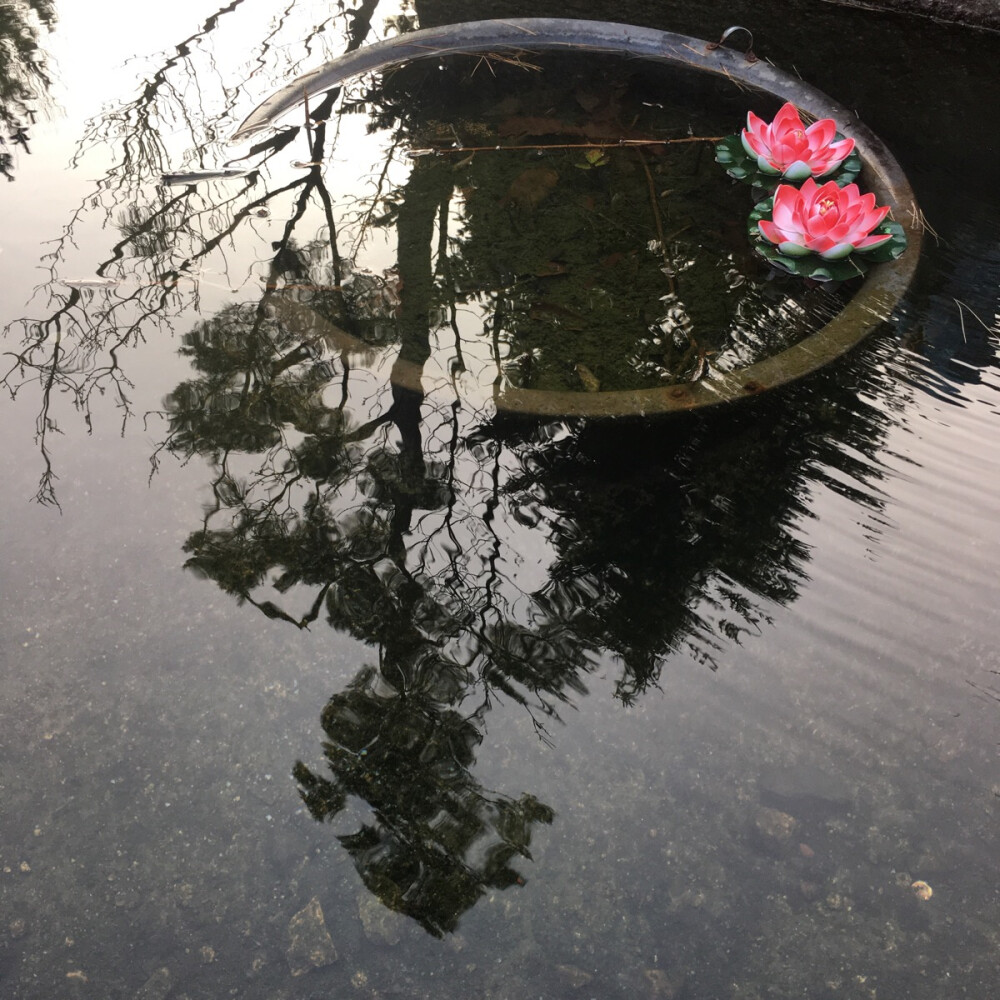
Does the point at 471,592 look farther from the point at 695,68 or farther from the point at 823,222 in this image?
the point at 695,68

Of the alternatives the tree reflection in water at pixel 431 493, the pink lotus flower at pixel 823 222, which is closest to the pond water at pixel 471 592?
the tree reflection in water at pixel 431 493

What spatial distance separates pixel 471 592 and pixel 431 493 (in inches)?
10.5

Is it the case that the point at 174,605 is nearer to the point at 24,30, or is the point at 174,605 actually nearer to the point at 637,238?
the point at 637,238

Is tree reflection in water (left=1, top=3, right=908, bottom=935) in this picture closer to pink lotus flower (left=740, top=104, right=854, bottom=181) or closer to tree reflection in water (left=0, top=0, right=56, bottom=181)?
pink lotus flower (left=740, top=104, right=854, bottom=181)

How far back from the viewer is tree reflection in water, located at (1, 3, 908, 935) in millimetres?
1425

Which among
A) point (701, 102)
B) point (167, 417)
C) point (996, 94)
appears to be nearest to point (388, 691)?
point (167, 417)

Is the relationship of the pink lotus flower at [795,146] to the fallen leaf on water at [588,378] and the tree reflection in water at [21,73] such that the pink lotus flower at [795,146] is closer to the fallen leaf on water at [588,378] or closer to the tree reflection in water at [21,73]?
the fallen leaf on water at [588,378]

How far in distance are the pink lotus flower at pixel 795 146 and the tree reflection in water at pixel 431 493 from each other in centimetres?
47

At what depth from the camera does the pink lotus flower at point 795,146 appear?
7.82ft

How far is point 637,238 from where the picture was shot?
93.2 inches

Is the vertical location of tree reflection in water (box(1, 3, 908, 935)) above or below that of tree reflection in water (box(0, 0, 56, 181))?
below

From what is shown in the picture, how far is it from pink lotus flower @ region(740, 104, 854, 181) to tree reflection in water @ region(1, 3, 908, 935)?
47 cm

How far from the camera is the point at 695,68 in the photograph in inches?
121

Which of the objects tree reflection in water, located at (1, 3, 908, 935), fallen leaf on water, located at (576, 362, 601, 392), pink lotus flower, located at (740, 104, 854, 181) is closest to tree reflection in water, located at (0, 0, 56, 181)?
tree reflection in water, located at (1, 3, 908, 935)
